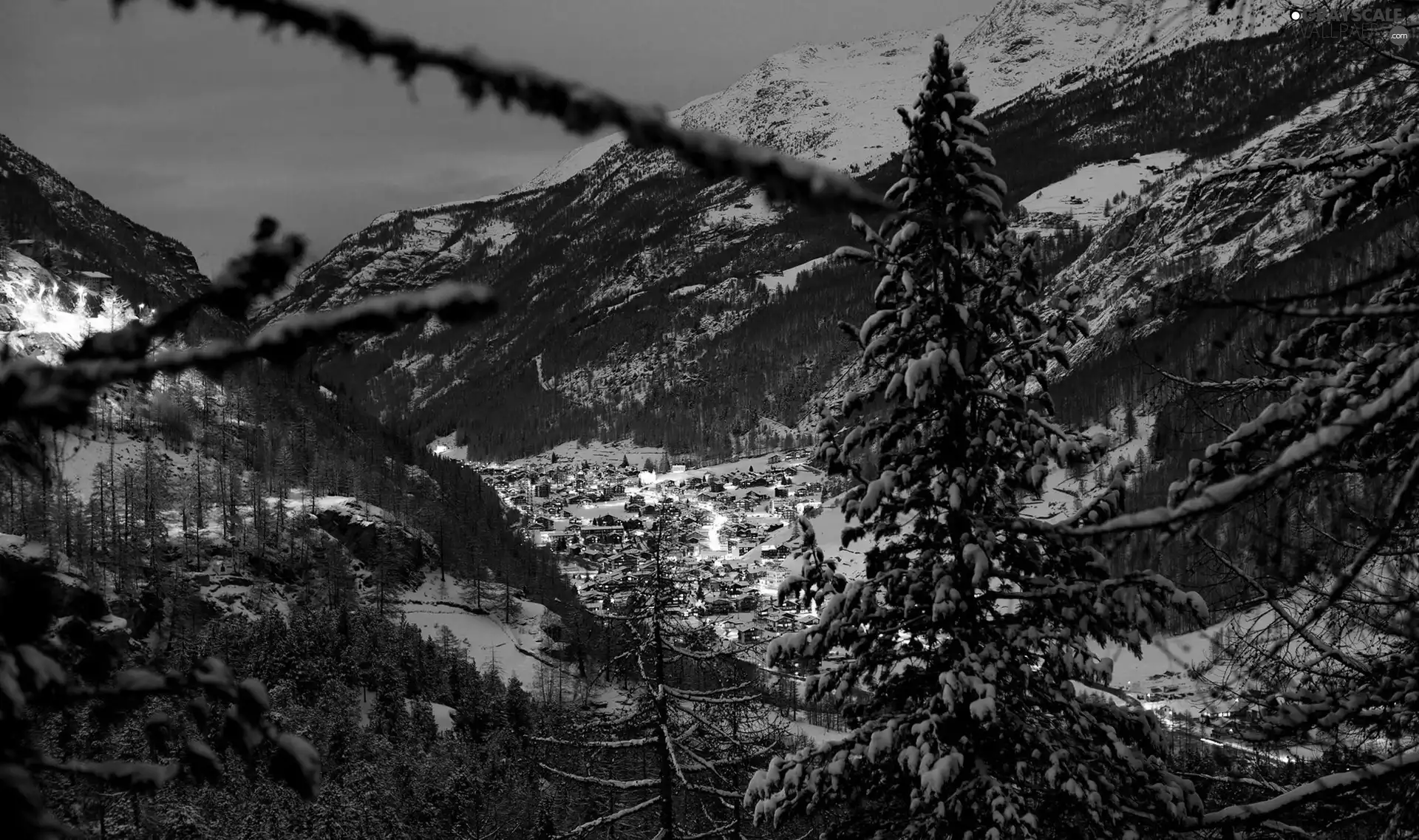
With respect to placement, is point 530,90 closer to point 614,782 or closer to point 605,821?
point 614,782

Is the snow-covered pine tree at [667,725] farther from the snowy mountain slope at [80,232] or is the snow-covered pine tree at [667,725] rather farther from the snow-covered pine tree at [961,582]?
the snowy mountain slope at [80,232]

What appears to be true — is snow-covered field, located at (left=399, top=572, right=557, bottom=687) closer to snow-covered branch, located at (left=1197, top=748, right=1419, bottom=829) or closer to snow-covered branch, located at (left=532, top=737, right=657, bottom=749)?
snow-covered branch, located at (left=532, top=737, right=657, bottom=749)

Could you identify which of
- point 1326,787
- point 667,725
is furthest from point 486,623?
point 1326,787

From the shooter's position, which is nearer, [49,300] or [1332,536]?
[1332,536]

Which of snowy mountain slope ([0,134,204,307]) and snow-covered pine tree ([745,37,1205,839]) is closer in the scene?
snow-covered pine tree ([745,37,1205,839])

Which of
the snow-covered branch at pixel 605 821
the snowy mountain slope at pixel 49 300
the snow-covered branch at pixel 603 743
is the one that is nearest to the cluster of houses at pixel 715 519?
A: the snow-covered branch at pixel 603 743

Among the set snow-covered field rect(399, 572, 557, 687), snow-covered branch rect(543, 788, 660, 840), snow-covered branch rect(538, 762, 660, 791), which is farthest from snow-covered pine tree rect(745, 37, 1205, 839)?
snow-covered field rect(399, 572, 557, 687)
